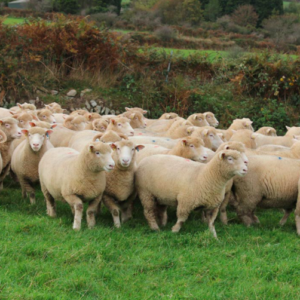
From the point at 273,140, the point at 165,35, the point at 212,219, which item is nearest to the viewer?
the point at 212,219

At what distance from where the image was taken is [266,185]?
691 cm

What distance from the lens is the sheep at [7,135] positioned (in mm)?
8086

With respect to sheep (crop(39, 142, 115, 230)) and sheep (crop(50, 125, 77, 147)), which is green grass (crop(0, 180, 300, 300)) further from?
sheep (crop(50, 125, 77, 147))

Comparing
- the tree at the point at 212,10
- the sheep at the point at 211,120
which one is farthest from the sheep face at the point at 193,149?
the tree at the point at 212,10

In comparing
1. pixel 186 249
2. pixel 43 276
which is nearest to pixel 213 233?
pixel 186 249

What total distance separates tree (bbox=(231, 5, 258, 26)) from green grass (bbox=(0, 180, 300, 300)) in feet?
106

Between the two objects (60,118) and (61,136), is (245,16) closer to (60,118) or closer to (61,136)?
(60,118)

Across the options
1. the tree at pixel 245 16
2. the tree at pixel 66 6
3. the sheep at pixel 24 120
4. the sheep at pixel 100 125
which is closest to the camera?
the sheep at pixel 24 120

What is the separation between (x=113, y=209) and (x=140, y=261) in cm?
151

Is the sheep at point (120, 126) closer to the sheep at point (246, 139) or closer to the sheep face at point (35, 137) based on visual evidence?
the sheep face at point (35, 137)

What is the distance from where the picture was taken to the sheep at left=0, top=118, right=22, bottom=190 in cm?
A: 809

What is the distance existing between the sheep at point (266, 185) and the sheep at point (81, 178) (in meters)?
2.11

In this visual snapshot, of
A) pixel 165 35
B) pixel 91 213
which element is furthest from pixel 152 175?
pixel 165 35

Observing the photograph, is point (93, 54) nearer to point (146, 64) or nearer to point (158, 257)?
point (146, 64)
